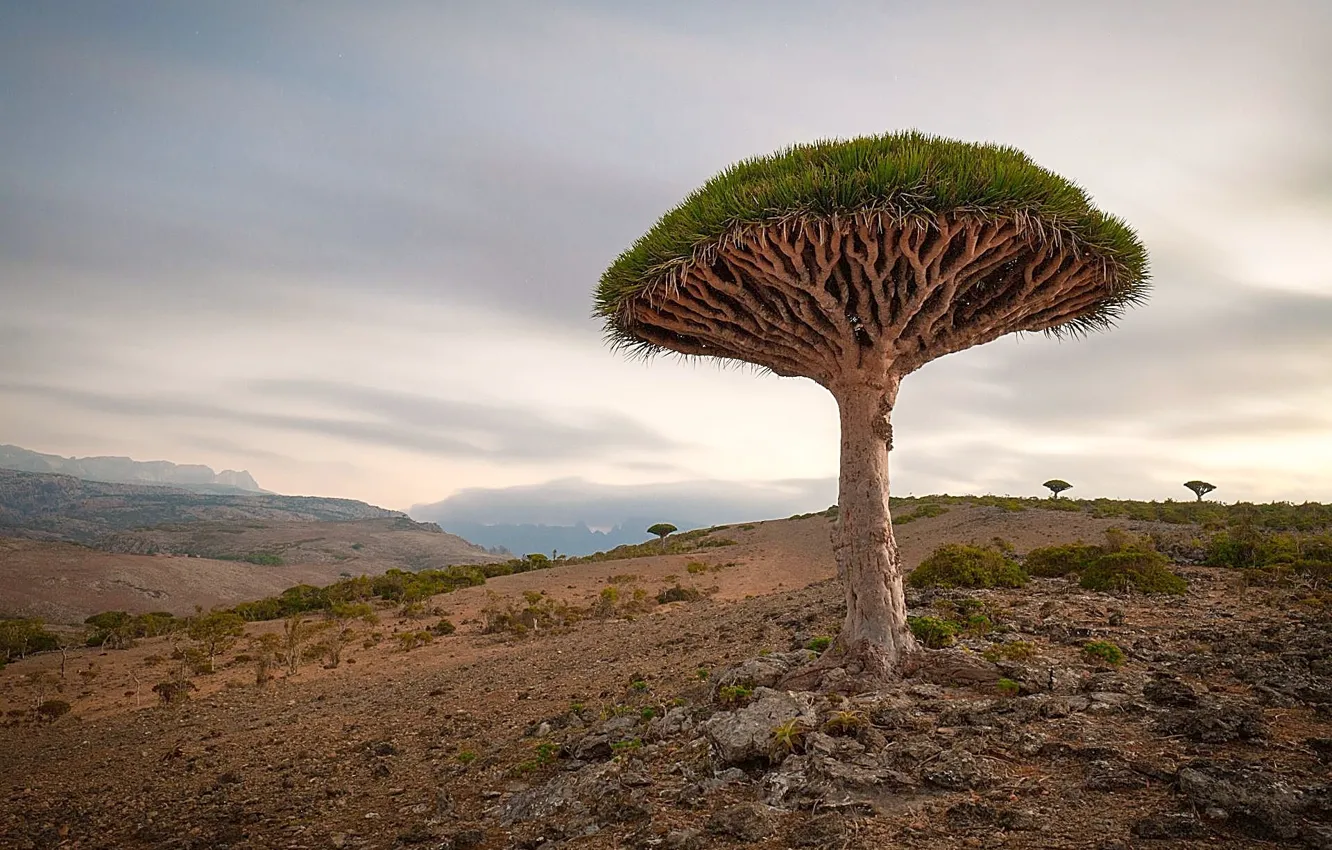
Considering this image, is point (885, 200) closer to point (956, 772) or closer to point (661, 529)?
point (956, 772)

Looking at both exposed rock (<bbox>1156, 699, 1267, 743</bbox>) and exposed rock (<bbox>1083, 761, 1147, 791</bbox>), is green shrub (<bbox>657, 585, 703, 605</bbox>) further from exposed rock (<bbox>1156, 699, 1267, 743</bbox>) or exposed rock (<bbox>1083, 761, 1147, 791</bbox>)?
exposed rock (<bbox>1083, 761, 1147, 791</bbox>)

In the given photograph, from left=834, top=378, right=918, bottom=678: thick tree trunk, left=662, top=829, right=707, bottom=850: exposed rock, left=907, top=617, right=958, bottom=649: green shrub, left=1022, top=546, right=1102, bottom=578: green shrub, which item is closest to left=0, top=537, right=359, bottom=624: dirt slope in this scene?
left=662, top=829, right=707, bottom=850: exposed rock

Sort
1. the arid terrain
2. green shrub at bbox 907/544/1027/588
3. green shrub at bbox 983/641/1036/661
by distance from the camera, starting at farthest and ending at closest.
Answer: green shrub at bbox 907/544/1027/588, green shrub at bbox 983/641/1036/661, the arid terrain

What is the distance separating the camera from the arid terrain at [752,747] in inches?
187

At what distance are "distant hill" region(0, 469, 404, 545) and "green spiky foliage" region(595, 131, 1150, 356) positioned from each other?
120 meters

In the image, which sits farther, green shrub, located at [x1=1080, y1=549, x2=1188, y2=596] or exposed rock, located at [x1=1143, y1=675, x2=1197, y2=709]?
green shrub, located at [x1=1080, y1=549, x2=1188, y2=596]

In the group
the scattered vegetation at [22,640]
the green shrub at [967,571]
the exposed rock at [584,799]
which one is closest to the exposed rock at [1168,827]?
the exposed rock at [584,799]

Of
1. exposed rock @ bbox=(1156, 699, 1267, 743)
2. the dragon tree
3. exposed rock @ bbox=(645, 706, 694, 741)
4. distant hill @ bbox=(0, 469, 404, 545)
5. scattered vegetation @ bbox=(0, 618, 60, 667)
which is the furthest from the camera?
distant hill @ bbox=(0, 469, 404, 545)

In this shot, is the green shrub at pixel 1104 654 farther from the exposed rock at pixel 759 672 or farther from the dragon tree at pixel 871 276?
the exposed rock at pixel 759 672

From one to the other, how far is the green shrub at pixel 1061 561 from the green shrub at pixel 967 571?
2.64 feet

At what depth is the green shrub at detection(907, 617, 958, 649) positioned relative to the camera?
28.5 feet

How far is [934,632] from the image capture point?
873 cm

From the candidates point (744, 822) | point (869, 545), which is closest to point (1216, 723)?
point (869, 545)

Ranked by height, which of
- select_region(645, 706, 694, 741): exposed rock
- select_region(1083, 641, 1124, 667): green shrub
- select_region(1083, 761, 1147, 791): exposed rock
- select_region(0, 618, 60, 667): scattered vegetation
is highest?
select_region(1083, 641, 1124, 667): green shrub
